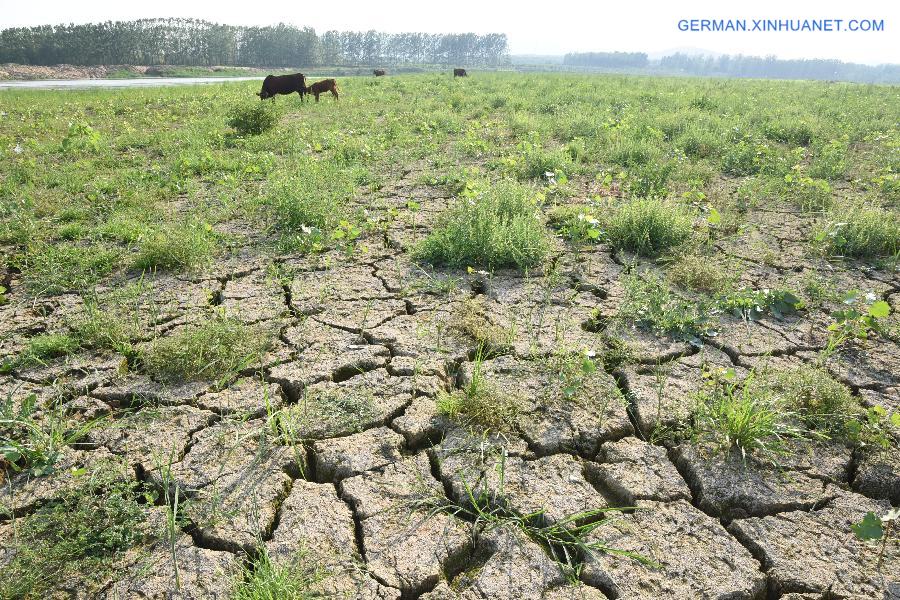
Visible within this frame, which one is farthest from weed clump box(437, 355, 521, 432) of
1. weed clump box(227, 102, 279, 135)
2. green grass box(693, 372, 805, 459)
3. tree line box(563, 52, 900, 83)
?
tree line box(563, 52, 900, 83)

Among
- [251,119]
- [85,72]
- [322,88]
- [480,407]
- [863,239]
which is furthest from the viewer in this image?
[85,72]

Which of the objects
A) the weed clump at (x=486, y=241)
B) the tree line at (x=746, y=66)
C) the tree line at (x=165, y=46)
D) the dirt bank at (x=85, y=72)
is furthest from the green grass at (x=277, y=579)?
the tree line at (x=746, y=66)

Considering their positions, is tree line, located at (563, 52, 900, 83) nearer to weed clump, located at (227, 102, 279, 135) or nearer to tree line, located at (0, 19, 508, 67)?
tree line, located at (0, 19, 508, 67)

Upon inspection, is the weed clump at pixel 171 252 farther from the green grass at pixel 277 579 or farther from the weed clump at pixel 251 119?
the weed clump at pixel 251 119

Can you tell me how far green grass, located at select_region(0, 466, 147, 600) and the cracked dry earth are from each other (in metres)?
0.08

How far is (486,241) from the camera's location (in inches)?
173

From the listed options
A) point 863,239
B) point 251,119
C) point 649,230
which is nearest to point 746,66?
point 251,119

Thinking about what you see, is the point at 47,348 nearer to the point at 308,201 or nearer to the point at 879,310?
the point at 308,201

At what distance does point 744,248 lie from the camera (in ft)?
15.9

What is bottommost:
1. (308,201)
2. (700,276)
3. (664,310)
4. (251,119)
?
(664,310)

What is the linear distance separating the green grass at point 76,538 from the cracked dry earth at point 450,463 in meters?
0.08

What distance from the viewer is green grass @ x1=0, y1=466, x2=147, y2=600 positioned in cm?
187

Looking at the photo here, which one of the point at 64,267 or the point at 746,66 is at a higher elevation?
the point at 746,66

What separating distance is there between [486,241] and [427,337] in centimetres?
129
